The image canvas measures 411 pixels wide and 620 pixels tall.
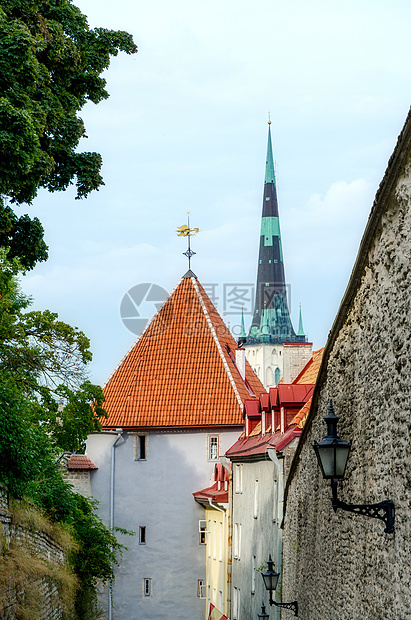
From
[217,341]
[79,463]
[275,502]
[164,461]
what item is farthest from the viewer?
[217,341]

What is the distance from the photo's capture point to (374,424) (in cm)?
678

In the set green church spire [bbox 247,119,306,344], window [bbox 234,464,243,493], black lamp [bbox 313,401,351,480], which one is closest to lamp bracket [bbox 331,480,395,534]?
black lamp [bbox 313,401,351,480]

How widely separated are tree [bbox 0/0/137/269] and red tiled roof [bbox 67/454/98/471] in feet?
46.6

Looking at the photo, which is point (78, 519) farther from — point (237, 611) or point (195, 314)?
point (195, 314)

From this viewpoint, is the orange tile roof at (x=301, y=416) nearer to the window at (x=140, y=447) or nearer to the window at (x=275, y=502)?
the window at (x=275, y=502)

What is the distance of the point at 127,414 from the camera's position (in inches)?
1136

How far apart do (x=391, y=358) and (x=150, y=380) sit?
23.6m

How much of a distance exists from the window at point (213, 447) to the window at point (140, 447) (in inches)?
85.2

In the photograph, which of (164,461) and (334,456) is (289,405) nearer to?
(334,456)

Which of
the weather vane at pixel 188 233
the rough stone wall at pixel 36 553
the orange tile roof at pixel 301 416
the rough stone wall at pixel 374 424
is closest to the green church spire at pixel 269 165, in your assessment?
the weather vane at pixel 188 233

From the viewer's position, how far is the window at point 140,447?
94.3 feet

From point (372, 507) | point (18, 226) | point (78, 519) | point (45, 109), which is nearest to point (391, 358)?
point (372, 507)

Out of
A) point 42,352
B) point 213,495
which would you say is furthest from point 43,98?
point 213,495

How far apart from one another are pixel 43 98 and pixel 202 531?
59.5ft
